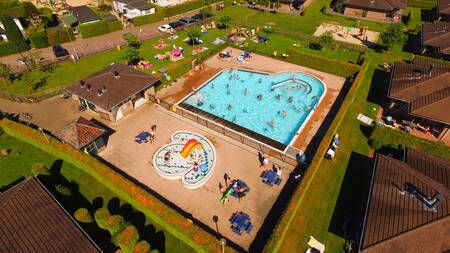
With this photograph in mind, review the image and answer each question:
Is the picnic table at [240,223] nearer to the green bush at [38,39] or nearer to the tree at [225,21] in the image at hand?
the tree at [225,21]

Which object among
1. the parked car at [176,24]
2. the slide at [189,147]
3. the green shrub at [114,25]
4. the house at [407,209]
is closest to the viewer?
the house at [407,209]

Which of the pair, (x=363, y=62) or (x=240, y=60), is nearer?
(x=363, y=62)

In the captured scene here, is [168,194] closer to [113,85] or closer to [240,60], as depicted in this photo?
[113,85]

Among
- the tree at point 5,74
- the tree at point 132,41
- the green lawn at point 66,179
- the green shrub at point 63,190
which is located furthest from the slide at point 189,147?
the tree at point 5,74

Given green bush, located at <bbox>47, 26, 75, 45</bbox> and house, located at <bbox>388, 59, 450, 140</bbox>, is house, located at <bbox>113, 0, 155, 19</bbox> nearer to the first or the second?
green bush, located at <bbox>47, 26, 75, 45</bbox>

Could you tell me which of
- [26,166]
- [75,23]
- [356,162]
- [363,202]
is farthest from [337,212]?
[75,23]

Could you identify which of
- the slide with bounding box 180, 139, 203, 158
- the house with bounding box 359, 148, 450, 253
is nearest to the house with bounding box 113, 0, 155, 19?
the slide with bounding box 180, 139, 203, 158
